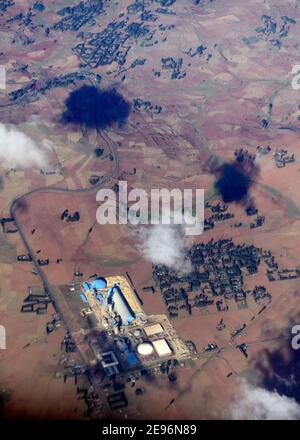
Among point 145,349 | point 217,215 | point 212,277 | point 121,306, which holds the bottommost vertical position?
point 145,349

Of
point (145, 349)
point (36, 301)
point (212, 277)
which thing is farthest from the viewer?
point (212, 277)

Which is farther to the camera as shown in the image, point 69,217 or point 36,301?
point 69,217

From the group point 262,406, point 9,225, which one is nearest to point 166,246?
point 9,225

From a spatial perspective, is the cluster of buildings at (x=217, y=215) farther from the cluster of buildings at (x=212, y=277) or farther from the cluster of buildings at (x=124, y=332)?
the cluster of buildings at (x=124, y=332)

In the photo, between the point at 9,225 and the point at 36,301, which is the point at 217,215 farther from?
the point at 9,225

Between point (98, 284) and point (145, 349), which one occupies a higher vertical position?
point (98, 284)

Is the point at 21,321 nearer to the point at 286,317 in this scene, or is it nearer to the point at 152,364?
the point at 152,364

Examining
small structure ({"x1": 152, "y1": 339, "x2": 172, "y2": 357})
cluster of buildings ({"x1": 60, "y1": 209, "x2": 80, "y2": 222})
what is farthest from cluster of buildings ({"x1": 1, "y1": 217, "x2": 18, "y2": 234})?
small structure ({"x1": 152, "y1": 339, "x2": 172, "y2": 357})

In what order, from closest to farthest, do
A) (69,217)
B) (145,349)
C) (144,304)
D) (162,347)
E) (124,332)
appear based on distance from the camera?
(145,349)
(162,347)
(124,332)
(144,304)
(69,217)

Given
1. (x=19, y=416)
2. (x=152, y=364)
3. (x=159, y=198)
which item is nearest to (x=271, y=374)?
(x=152, y=364)
